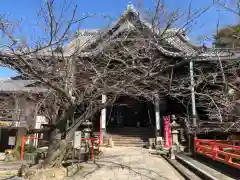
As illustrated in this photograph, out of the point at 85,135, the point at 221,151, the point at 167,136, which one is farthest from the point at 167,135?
the point at 221,151

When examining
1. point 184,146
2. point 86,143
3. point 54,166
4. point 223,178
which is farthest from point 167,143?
point 54,166

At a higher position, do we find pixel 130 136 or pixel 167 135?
pixel 167 135

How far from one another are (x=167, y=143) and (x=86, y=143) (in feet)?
15.7

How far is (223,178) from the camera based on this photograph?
645 centimetres

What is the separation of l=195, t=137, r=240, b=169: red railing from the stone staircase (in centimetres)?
456

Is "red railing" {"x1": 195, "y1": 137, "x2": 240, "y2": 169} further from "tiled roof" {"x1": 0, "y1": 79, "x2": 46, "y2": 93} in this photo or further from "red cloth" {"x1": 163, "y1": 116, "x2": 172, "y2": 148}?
"tiled roof" {"x1": 0, "y1": 79, "x2": 46, "y2": 93}

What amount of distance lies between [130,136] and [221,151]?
8.39 meters

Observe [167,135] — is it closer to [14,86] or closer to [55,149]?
[55,149]

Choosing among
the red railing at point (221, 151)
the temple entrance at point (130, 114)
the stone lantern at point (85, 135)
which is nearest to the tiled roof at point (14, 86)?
the stone lantern at point (85, 135)

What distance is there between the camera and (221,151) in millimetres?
7762

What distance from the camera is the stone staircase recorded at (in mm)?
14531

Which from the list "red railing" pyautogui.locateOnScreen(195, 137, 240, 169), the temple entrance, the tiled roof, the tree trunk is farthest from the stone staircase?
the tree trunk

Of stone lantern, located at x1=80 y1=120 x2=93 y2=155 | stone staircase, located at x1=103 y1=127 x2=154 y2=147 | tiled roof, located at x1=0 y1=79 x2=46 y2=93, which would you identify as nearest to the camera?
stone lantern, located at x1=80 y1=120 x2=93 y2=155

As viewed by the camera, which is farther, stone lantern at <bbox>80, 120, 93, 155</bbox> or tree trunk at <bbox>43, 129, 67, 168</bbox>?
stone lantern at <bbox>80, 120, 93, 155</bbox>
